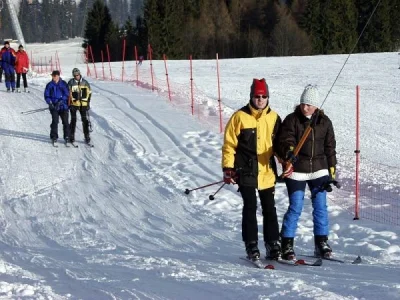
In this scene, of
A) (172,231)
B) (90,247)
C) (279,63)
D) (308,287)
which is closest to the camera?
(308,287)

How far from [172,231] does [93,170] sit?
4451 mm

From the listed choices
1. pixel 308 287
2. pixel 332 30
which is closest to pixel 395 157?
pixel 308 287

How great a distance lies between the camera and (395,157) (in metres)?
15.8

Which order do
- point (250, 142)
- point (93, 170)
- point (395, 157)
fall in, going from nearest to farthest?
point (250, 142) → point (93, 170) → point (395, 157)

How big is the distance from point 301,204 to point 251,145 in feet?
2.88

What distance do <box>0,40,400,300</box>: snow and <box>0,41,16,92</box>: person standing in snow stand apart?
0.89 metres

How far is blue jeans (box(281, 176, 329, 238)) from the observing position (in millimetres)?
6734

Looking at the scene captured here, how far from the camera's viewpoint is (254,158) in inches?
256

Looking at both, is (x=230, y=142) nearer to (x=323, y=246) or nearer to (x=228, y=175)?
(x=228, y=175)

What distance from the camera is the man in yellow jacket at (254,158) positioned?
6.41 metres

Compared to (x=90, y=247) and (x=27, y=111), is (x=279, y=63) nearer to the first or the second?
(x=27, y=111)

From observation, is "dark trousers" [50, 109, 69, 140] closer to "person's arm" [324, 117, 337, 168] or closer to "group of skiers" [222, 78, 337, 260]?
"group of skiers" [222, 78, 337, 260]

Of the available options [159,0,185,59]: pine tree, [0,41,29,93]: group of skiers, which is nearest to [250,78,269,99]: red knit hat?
[0,41,29,93]: group of skiers

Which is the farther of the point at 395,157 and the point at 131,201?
the point at 395,157
